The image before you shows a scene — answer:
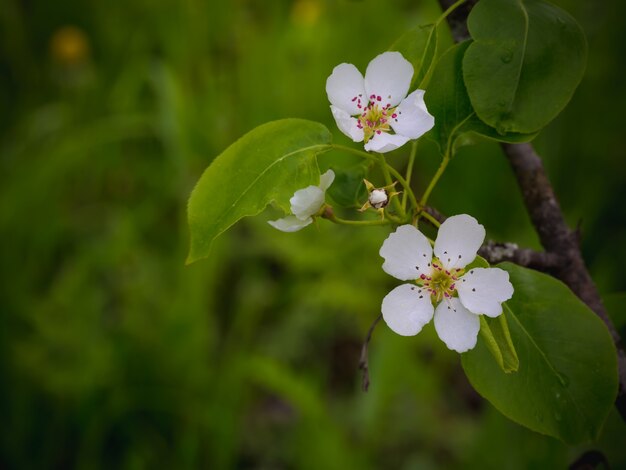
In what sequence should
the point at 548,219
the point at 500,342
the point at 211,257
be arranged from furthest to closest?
the point at 211,257 < the point at 548,219 < the point at 500,342

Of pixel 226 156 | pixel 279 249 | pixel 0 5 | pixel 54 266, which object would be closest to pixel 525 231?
pixel 279 249

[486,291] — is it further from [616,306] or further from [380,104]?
[616,306]

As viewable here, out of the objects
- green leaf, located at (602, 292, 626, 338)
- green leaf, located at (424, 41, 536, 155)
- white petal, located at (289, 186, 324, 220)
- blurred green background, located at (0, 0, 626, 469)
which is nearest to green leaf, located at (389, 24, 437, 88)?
green leaf, located at (424, 41, 536, 155)

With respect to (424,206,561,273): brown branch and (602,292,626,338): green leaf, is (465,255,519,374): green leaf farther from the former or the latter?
(602,292,626,338): green leaf

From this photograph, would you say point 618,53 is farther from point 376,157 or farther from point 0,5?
point 0,5

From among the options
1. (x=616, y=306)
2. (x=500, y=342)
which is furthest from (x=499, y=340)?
(x=616, y=306)

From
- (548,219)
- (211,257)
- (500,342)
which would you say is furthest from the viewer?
(211,257)
